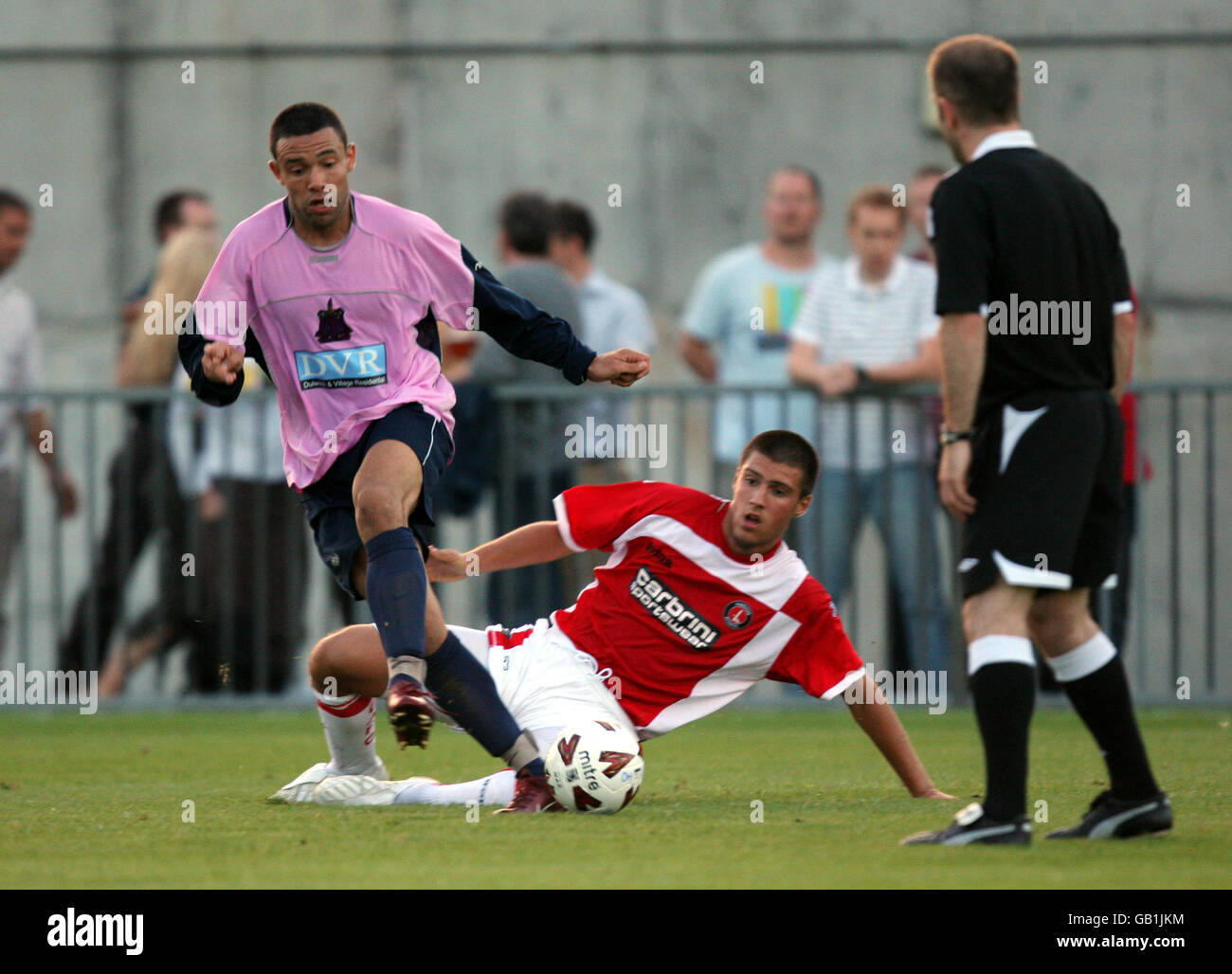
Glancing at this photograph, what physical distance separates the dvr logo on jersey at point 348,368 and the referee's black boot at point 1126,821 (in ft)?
6.87

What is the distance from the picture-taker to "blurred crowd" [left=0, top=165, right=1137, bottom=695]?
8.80 metres

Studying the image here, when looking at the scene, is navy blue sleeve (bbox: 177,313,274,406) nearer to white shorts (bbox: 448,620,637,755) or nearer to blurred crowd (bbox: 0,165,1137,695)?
white shorts (bbox: 448,620,637,755)

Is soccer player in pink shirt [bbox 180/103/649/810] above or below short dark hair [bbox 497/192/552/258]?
below

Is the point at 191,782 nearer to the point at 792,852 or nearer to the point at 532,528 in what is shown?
the point at 532,528

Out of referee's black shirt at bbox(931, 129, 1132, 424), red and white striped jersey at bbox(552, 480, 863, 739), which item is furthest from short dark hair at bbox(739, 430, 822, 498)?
referee's black shirt at bbox(931, 129, 1132, 424)

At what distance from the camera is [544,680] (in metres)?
5.69

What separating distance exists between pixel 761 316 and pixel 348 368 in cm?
413

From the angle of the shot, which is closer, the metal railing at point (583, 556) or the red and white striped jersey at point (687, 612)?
the red and white striped jersey at point (687, 612)

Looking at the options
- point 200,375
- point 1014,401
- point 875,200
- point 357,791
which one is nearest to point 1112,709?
point 1014,401

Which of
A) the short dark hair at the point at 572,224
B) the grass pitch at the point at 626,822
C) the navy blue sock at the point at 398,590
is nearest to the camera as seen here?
the grass pitch at the point at 626,822

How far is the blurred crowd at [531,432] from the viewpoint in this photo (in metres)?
8.80

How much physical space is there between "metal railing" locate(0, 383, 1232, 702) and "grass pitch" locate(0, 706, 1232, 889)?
2.95 feet

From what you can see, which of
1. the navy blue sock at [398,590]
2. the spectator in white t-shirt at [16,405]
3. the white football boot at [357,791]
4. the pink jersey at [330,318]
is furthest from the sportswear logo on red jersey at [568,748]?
the spectator in white t-shirt at [16,405]

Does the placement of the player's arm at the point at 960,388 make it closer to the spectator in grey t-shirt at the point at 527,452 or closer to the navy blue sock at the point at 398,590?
the navy blue sock at the point at 398,590
